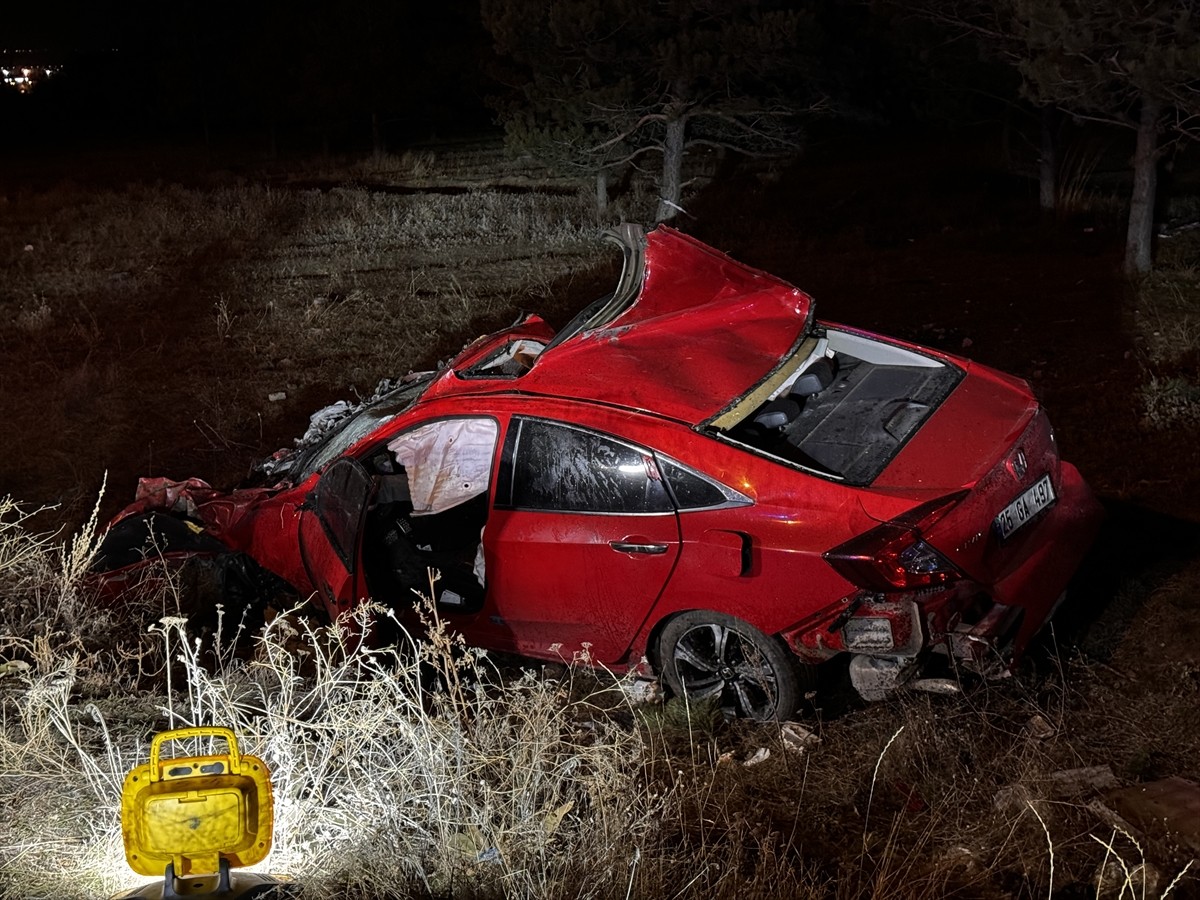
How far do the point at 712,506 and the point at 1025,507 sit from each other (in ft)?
3.91

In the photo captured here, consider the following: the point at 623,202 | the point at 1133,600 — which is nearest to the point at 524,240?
the point at 623,202

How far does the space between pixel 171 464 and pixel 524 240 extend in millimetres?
7537

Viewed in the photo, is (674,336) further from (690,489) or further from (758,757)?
(758,757)

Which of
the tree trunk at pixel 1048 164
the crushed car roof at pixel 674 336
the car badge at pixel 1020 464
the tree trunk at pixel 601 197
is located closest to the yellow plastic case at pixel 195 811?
the crushed car roof at pixel 674 336

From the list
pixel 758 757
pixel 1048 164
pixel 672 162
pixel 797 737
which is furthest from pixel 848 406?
pixel 672 162

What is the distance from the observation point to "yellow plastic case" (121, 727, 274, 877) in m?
2.53

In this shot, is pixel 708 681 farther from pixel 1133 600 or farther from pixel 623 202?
pixel 623 202

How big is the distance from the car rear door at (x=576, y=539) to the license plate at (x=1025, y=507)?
1.18 m

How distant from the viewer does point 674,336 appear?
469 cm

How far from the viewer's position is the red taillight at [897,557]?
3744 mm

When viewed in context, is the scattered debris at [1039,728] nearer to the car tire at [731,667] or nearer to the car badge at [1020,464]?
the car tire at [731,667]

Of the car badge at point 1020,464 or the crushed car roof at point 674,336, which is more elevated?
the crushed car roof at point 674,336

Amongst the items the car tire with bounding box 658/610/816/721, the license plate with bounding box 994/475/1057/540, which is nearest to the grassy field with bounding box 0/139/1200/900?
the car tire with bounding box 658/610/816/721

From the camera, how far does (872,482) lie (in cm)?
399
